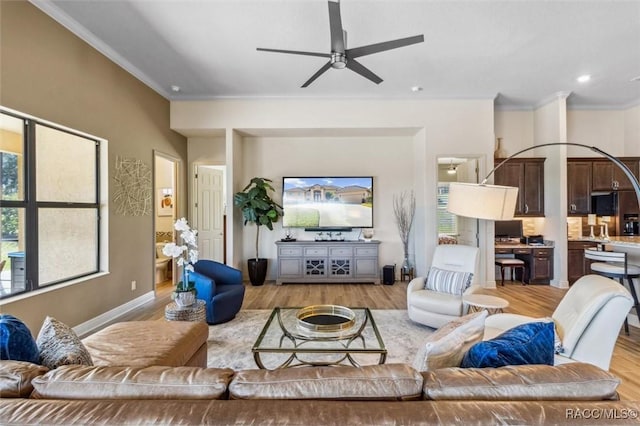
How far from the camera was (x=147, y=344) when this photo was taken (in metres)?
1.85

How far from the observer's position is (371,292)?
189 inches

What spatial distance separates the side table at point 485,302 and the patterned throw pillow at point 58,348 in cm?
290

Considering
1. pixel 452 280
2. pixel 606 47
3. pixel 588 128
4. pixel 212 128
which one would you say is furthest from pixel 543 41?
pixel 212 128

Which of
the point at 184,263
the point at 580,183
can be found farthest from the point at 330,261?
the point at 580,183

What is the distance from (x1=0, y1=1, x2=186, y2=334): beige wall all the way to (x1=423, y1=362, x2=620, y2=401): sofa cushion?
11.0 feet

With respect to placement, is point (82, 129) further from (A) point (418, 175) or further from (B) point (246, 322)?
(A) point (418, 175)

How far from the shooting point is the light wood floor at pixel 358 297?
3.85 meters

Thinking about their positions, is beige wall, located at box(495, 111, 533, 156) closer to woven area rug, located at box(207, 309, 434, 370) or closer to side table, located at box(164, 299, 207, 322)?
woven area rug, located at box(207, 309, 434, 370)

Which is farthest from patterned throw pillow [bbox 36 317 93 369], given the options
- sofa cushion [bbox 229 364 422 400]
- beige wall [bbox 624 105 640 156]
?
beige wall [bbox 624 105 640 156]

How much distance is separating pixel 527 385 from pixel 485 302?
1971 mm

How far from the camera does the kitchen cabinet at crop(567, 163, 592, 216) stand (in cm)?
529

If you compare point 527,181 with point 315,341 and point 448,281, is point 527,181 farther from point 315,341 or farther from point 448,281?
point 315,341

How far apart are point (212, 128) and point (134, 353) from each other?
13.3 ft

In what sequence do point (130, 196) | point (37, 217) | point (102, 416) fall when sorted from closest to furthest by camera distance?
point (102, 416)
point (37, 217)
point (130, 196)
